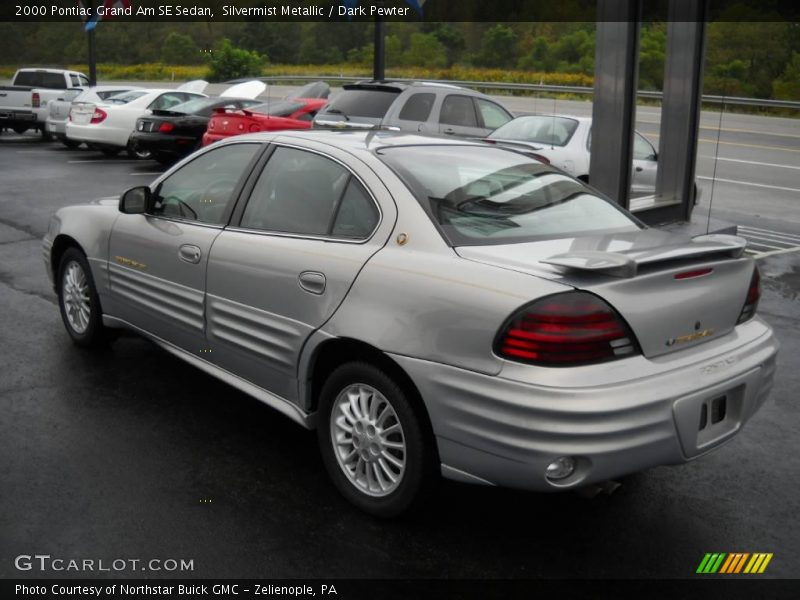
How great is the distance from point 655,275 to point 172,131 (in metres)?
15.5

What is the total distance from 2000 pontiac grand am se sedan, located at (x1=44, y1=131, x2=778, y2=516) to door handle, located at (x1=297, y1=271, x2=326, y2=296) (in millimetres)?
13

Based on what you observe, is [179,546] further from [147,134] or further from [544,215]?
[147,134]

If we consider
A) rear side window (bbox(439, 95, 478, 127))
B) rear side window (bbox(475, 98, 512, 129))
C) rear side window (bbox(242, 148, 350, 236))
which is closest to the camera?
rear side window (bbox(242, 148, 350, 236))

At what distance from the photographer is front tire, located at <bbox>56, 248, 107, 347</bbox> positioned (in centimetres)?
557

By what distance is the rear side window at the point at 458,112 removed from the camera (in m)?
13.7

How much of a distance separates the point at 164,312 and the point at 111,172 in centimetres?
1291

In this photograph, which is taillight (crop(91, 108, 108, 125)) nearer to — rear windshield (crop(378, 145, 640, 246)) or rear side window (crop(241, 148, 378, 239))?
rear side window (crop(241, 148, 378, 239))

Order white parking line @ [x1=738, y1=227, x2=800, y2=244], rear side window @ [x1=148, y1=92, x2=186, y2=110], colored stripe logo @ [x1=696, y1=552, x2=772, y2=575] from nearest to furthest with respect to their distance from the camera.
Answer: colored stripe logo @ [x1=696, y1=552, x2=772, y2=575] < white parking line @ [x1=738, y1=227, x2=800, y2=244] < rear side window @ [x1=148, y1=92, x2=186, y2=110]

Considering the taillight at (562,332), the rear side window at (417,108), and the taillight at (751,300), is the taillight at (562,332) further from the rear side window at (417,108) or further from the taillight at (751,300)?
the rear side window at (417,108)

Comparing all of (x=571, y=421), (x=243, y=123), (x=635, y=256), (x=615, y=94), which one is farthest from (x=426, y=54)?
(x=571, y=421)

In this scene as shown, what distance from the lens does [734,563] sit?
11.1ft

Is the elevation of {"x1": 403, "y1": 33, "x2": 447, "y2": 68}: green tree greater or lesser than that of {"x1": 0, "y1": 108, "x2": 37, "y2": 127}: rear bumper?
greater

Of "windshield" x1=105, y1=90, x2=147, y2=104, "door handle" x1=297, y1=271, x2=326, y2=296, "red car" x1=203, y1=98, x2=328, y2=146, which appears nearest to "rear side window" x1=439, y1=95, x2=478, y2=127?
"red car" x1=203, y1=98, x2=328, y2=146

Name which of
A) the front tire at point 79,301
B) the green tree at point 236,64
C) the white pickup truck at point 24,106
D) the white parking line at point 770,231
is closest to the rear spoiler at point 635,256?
the front tire at point 79,301
